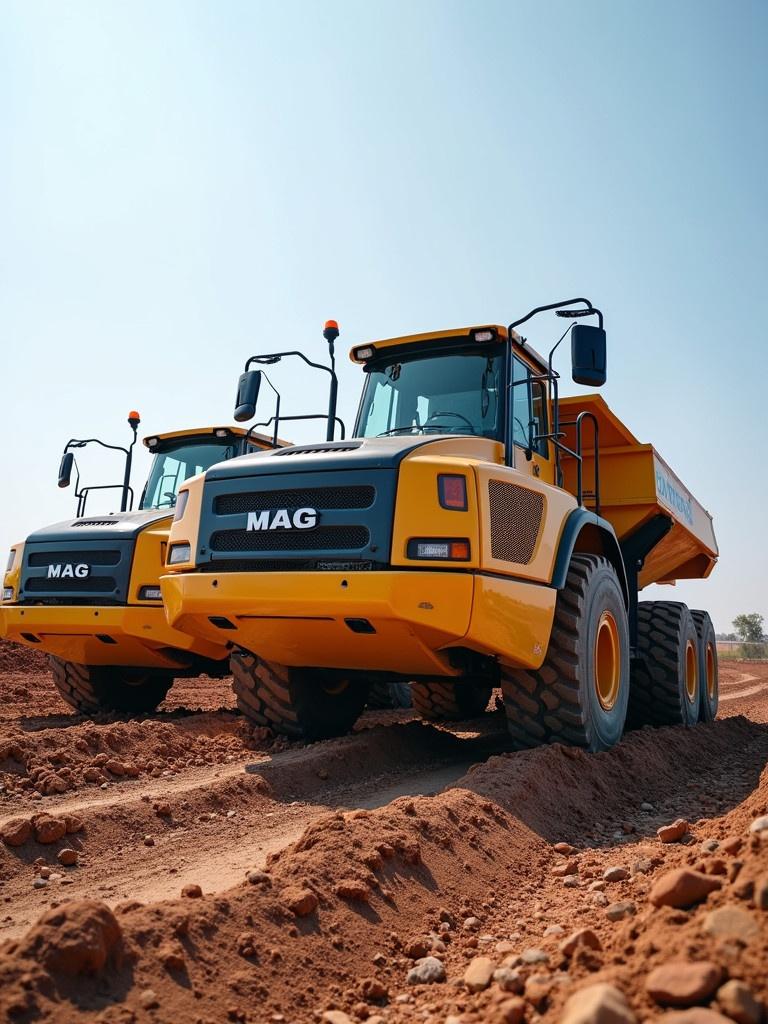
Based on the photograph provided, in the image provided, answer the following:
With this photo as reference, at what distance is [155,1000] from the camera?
7.00 feet

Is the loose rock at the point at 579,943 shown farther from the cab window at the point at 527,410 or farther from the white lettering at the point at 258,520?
the cab window at the point at 527,410

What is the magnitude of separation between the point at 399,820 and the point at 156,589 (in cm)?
446

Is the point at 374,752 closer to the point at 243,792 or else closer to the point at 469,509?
the point at 243,792

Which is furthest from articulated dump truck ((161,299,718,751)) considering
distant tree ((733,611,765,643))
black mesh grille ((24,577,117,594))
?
distant tree ((733,611,765,643))

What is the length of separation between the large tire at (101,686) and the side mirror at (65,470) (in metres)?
1.86

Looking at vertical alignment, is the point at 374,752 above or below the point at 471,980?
below

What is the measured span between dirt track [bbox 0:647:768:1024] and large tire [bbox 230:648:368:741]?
222 millimetres

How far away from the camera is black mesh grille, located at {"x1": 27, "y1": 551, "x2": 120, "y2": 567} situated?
775 centimetres

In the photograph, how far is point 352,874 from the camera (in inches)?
118

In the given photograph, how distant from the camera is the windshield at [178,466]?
9219 mm

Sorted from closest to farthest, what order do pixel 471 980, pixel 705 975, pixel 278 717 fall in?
pixel 705 975, pixel 471 980, pixel 278 717

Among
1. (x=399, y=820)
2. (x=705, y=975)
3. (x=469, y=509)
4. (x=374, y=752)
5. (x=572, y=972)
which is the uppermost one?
(x=469, y=509)

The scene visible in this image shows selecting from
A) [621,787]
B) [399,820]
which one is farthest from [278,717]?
[399,820]

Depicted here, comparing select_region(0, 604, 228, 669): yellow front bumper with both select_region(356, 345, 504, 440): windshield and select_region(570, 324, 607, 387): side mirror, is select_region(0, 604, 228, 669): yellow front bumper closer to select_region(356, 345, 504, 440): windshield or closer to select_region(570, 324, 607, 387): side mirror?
select_region(356, 345, 504, 440): windshield
